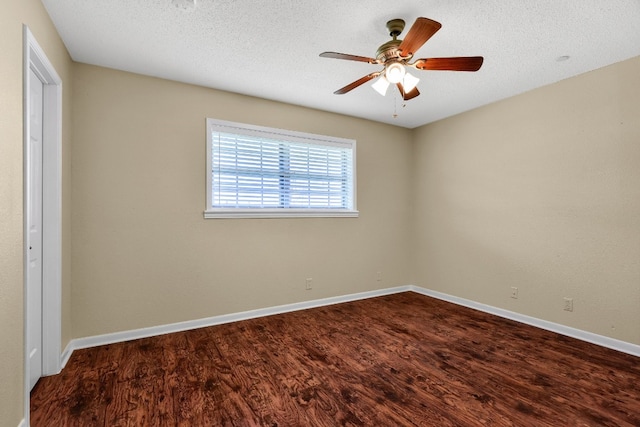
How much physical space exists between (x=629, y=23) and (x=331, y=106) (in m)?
2.66

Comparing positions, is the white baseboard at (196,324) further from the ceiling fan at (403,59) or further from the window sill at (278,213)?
the ceiling fan at (403,59)

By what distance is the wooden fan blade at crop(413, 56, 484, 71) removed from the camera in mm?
1939

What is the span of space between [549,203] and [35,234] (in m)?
4.51

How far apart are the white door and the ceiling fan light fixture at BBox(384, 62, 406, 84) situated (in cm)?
239

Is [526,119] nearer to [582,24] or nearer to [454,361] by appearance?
[582,24]

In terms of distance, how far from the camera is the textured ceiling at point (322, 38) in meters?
2.01

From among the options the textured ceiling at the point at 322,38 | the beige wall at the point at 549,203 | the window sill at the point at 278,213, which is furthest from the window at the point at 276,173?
the beige wall at the point at 549,203

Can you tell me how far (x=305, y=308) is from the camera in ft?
12.6

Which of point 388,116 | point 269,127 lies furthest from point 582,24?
point 269,127

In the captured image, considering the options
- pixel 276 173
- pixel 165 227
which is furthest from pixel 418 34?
pixel 165 227

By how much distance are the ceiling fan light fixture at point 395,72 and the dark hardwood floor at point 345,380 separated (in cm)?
215

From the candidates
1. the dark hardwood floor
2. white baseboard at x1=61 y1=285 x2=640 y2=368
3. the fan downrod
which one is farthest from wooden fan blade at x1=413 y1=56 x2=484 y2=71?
white baseboard at x1=61 y1=285 x2=640 y2=368

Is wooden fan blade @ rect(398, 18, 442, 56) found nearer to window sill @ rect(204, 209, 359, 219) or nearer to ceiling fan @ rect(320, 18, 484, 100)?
ceiling fan @ rect(320, 18, 484, 100)

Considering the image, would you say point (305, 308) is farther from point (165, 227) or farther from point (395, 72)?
point (395, 72)
